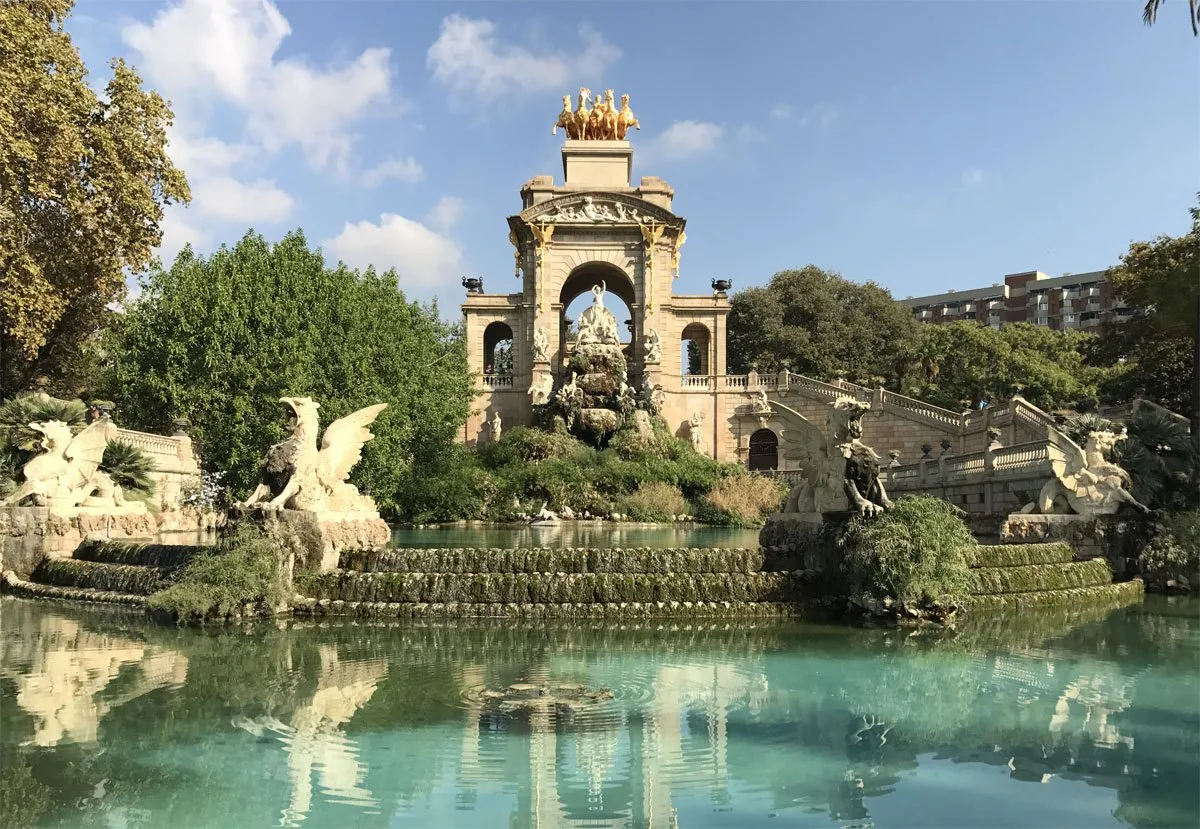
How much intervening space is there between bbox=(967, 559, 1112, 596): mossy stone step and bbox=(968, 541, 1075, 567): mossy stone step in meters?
0.12

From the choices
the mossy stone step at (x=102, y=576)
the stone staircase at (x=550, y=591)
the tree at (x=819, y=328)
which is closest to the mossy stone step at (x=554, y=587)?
the stone staircase at (x=550, y=591)

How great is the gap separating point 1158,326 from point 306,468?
26859mm

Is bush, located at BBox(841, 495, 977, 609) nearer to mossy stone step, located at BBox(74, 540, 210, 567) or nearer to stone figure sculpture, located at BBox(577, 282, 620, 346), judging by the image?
mossy stone step, located at BBox(74, 540, 210, 567)

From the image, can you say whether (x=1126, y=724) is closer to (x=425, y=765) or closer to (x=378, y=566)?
(x=425, y=765)

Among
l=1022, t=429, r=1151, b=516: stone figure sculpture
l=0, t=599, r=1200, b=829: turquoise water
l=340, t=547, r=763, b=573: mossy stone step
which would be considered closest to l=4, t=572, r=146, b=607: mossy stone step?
l=0, t=599, r=1200, b=829: turquoise water

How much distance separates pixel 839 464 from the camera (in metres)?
13.0

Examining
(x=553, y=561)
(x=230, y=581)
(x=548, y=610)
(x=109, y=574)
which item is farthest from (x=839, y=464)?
(x=109, y=574)

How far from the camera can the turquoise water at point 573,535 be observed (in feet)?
70.4

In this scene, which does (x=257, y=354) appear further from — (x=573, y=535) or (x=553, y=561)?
(x=553, y=561)

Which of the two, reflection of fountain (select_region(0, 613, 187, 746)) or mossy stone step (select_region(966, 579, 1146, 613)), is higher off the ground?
mossy stone step (select_region(966, 579, 1146, 613))

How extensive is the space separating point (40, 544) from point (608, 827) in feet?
46.7

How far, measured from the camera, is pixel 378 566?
44.9 ft

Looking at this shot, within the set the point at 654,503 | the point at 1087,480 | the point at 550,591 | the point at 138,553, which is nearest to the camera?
the point at 550,591

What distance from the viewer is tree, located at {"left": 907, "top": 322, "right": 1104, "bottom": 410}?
41.4m
